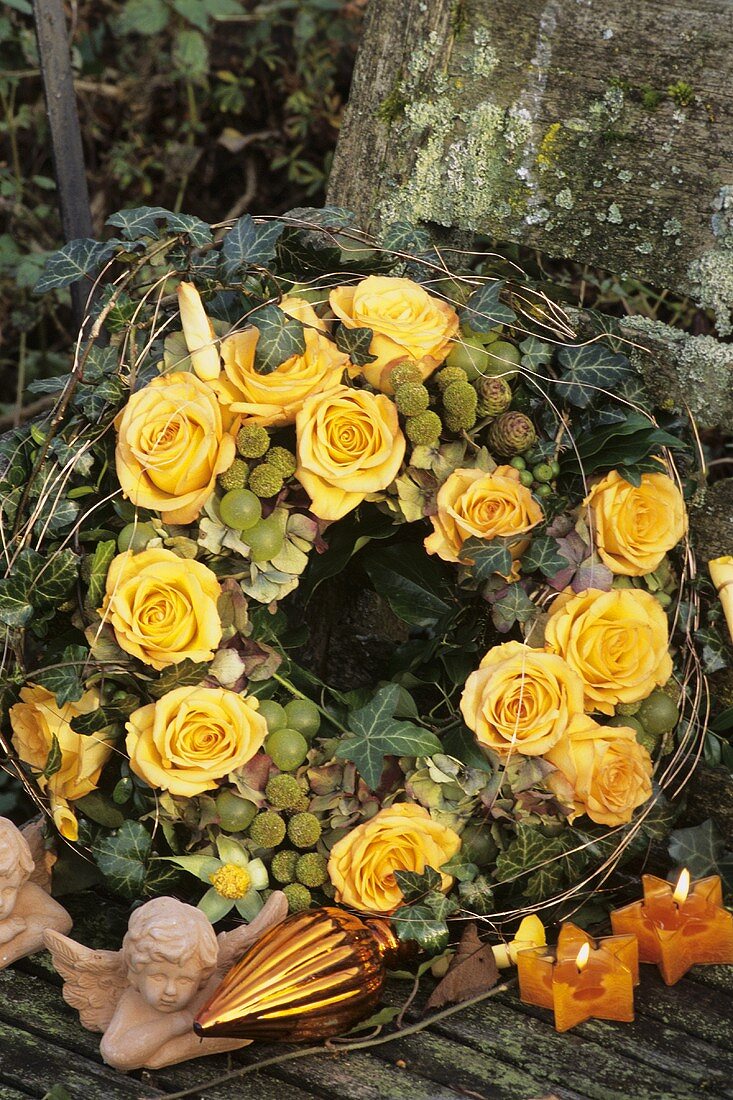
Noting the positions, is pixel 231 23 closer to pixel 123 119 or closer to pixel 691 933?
pixel 123 119

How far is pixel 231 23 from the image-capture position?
316 cm

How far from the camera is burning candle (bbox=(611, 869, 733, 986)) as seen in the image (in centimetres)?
154

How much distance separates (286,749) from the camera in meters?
1.55

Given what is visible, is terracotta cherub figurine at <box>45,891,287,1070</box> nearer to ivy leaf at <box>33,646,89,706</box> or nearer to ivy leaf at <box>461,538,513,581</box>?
ivy leaf at <box>33,646,89,706</box>

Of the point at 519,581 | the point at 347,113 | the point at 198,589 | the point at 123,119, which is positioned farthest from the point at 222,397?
the point at 123,119

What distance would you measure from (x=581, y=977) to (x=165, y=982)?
508 millimetres

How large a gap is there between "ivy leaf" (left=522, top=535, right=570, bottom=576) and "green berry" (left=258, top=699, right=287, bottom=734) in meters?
0.38

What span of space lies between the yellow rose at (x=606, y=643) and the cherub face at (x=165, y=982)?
62 cm

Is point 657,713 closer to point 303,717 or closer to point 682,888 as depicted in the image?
point 682,888

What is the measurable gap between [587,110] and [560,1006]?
130 cm

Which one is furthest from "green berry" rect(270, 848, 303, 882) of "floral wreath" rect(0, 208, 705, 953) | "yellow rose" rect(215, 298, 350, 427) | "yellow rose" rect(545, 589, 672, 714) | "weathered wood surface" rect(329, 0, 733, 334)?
"weathered wood surface" rect(329, 0, 733, 334)

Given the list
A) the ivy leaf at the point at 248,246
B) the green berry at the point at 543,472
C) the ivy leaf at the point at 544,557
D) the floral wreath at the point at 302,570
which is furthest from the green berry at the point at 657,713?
the ivy leaf at the point at 248,246

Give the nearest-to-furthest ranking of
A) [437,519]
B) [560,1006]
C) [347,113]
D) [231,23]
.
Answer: [560,1006], [437,519], [347,113], [231,23]

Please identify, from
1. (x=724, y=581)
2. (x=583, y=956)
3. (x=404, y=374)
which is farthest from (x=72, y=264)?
(x=583, y=956)
